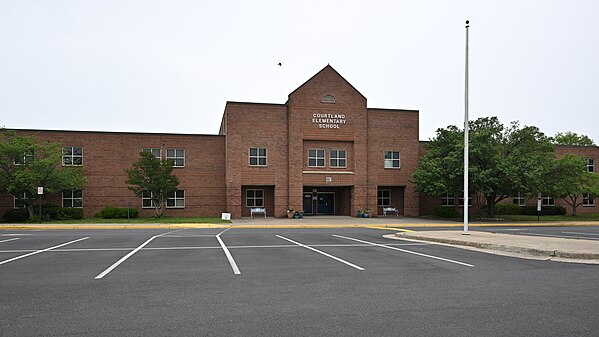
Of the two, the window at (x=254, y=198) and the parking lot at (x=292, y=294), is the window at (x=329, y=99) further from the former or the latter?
the parking lot at (x=292, y=294)

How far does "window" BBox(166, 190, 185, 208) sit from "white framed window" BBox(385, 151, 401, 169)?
16897mm

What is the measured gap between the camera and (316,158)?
125 ft

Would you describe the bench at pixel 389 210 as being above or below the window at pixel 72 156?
below

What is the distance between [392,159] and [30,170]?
26949 mm

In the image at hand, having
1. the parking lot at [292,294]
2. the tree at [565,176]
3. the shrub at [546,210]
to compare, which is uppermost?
the tree at [565,176]

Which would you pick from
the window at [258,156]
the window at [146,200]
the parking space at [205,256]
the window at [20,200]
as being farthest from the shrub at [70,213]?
the parking space at [205,256]

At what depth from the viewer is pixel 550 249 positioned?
13.3 meters

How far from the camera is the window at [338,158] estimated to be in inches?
1508

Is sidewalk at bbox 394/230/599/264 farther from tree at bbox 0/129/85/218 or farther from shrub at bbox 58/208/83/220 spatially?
shrub at bbox 58/208/83/220

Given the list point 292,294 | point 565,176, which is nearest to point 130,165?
point 292,294

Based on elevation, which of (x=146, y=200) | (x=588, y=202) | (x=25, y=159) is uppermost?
(x=25, y=159)

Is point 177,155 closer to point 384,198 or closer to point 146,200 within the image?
point 146,200

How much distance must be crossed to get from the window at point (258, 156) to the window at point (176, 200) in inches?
253

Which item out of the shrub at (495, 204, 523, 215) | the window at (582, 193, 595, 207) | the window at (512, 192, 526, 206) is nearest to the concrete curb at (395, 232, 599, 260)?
the shrub at (495, 204, 523, 215)
